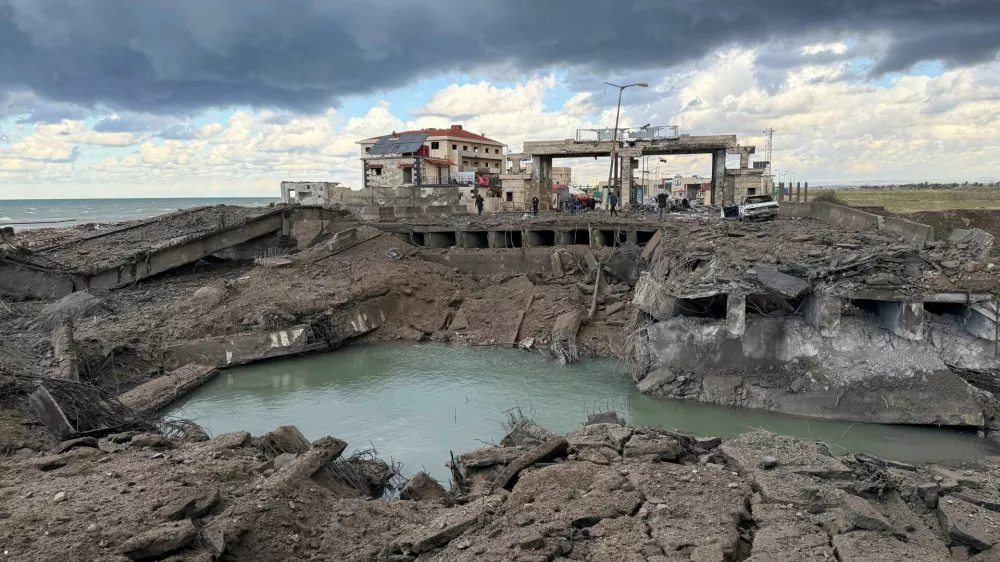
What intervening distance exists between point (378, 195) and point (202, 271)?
1380cm

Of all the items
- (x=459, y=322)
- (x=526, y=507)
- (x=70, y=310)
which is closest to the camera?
(x=526, y=507)

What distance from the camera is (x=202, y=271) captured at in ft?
81.4

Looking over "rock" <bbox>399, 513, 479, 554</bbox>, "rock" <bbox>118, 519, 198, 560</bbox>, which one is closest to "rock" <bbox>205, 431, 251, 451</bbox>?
"rock" <bbox>118, 519, 198, 560</bbox>

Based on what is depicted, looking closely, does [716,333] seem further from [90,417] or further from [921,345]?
[90,417]

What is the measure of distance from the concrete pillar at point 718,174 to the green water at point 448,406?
81.8ft

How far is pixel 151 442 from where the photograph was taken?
29.0ft

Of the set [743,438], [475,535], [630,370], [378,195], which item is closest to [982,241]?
[630,370]

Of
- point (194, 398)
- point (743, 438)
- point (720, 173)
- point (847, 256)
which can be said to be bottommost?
point (194, 398)

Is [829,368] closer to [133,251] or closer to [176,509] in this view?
[176,509]

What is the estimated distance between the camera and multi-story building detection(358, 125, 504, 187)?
179ft

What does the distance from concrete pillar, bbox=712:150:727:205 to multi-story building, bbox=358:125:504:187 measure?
837 inches

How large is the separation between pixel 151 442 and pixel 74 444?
3.51 feet

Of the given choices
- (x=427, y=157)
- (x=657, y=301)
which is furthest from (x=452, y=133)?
(x=657, y=301)

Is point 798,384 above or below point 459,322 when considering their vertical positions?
below
